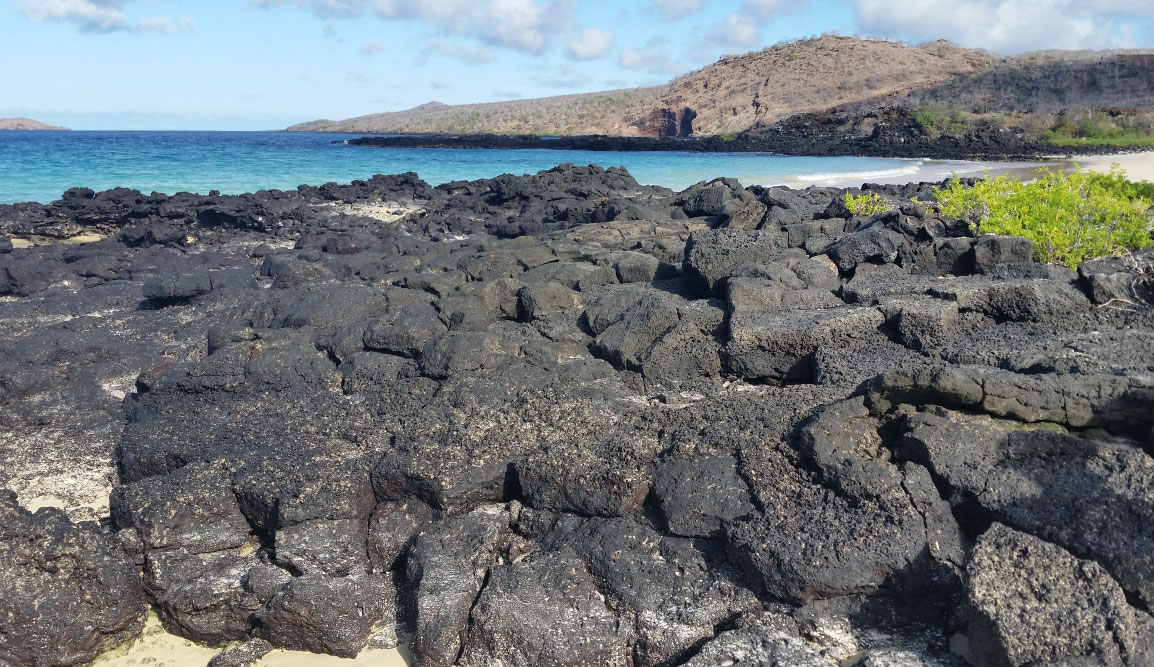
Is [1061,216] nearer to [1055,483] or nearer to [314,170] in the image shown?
[1055,483]

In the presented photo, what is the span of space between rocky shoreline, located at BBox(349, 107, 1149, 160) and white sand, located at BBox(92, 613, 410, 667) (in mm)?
42772

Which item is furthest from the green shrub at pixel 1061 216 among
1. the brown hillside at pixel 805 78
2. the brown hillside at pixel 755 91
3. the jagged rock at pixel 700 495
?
the brown hillside at pixel 755 91

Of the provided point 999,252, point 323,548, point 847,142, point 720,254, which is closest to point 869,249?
point 999,252

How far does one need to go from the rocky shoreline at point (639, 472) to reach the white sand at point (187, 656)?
0.06m

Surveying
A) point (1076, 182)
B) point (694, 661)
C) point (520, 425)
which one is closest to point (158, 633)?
point (520, 425)

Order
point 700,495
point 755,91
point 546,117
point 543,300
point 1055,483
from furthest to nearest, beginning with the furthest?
point 546,117
point 755,91
point 543,300
point 700,495
point 1055,483

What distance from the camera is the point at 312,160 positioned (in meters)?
47.0

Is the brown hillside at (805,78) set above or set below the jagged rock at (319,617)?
above

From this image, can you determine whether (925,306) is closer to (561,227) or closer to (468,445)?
(468,445)

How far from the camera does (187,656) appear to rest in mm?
4098

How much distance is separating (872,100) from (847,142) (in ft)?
58.8

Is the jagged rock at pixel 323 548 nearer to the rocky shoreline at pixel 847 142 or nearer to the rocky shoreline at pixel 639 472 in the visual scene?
the rocky shoreline at pixel 639 472

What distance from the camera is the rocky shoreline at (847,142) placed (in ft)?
145

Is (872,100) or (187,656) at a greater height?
(872,100)
